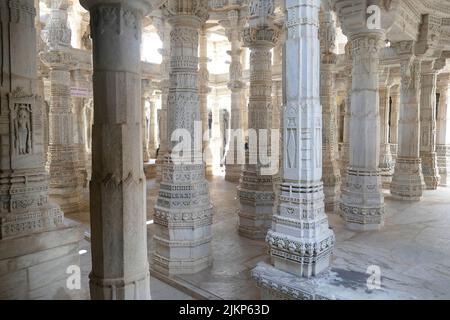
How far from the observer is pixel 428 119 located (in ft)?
39.7

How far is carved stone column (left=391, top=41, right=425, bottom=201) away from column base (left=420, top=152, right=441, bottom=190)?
2257mm

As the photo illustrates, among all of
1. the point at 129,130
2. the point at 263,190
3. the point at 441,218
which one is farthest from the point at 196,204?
the point at 441,218

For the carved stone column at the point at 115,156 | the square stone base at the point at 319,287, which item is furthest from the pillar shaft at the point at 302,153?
the carved stone column at the point at 115,156

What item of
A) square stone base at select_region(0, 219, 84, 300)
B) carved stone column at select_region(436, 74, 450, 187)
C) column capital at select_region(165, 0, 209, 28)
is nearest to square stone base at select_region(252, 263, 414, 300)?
square stone base at select_region(0, 219, 84, 300)

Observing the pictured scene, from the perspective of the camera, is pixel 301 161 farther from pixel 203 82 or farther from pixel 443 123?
pixel 443 123

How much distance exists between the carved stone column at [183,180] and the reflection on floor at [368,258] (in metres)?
0.38

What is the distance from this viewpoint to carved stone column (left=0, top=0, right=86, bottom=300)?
409 cm

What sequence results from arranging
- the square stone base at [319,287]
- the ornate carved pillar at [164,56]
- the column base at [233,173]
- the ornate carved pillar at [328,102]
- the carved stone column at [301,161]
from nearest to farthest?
the square stone base at [319,287], the carved stone column at [301,161], the ornate carved pillar at [328,102], the ornate carved pillar at [164,56], the column base at [233,173]

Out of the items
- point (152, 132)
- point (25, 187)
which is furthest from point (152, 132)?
point (25, 187)

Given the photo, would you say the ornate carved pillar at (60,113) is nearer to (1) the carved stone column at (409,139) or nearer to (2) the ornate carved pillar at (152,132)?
(1) the carved stone column at (409,139)

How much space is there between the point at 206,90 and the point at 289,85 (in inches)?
429

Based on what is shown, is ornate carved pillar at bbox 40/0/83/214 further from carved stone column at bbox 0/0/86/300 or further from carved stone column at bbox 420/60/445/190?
carved stone column at bbox 420/60/445/190

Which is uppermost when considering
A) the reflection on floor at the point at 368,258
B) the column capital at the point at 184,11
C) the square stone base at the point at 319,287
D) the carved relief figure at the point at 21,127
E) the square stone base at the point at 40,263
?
the column capital at the point at 184,11

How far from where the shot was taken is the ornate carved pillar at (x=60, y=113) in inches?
366
